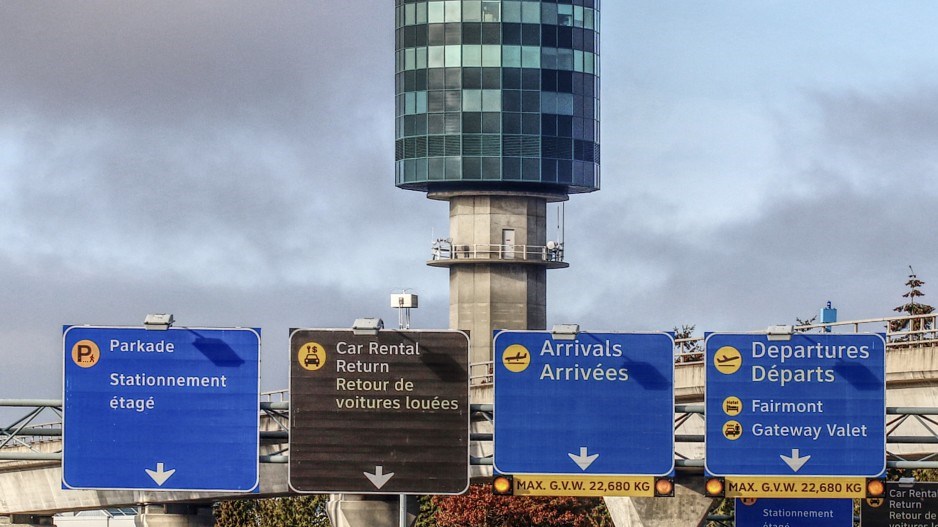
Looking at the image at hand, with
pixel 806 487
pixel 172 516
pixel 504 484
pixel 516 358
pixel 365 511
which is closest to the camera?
pixel 516 358

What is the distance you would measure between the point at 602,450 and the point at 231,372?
696 centimetres

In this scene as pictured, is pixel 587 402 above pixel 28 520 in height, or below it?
below

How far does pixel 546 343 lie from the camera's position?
37.9 m

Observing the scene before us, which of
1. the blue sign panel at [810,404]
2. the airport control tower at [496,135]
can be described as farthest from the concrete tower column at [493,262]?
the blue sign panel at [810,404]

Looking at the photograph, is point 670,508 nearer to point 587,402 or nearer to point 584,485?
point 584,485

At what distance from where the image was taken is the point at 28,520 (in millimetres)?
79188

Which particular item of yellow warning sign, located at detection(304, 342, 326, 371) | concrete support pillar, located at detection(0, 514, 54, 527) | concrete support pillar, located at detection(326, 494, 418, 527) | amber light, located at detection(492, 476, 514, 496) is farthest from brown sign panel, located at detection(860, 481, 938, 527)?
concrete support pillar, located at detection(0, 514, 54, 527)

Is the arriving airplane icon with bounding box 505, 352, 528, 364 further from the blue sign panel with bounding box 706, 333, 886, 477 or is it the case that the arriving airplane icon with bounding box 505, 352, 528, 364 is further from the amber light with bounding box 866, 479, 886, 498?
the amber light with bounding box 866, 479, 886, 498

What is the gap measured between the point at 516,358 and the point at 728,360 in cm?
395

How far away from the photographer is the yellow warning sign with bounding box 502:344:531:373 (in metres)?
37.9

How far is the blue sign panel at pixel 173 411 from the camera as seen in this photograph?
3781cm

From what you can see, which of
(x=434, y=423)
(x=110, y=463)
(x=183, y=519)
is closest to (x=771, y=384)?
(x=434, y=423)

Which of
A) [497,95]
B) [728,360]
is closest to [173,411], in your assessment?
[728,360]

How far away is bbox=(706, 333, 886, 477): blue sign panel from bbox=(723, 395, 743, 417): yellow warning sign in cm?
2
